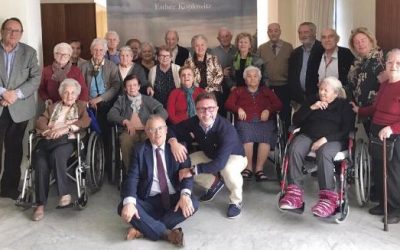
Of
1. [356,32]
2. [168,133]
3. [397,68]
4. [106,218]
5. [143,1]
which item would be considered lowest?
[106,218]

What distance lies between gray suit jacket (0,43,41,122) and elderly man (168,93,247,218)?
1205mm

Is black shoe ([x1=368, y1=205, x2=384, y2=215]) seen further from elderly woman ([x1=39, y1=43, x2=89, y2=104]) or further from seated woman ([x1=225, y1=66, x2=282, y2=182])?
elderly woman ([x1=39, y1=43, x2=89, y2=104])

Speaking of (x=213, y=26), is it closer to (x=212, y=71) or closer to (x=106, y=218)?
(x=212, y=71)

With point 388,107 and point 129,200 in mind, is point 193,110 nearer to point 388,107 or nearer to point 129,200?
point 129,200

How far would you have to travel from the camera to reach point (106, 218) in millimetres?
3666

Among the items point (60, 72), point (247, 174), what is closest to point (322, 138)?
point (247, 174)

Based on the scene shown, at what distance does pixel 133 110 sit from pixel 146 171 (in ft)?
3.37

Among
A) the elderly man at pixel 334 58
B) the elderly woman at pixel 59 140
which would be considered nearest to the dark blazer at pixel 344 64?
the elderly man at pixel 334 58

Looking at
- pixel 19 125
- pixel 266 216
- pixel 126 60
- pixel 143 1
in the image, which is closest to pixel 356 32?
pixel 266 216

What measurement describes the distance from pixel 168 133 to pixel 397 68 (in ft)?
Result: 5.30

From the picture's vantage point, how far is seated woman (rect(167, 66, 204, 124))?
4.35 m

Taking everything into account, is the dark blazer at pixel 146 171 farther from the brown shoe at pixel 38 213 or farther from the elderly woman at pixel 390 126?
the elderly woman at pixel 390 126

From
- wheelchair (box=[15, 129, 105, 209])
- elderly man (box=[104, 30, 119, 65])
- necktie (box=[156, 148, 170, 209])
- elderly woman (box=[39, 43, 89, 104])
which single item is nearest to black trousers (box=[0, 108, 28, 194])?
wheelchair (box=[15, 129, 105, 209])

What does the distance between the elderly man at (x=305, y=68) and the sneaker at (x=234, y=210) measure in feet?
4.28
